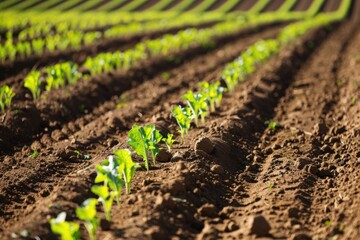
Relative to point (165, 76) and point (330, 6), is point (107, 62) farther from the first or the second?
point (330, 6)

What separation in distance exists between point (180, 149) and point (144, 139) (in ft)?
2.58

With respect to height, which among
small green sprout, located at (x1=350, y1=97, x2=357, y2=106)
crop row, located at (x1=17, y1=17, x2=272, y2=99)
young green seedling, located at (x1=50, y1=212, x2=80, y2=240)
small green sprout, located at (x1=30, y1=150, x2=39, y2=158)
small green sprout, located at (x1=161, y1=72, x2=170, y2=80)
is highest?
crop row, located at (x1=17, y1=17, x2=272, y2=99)

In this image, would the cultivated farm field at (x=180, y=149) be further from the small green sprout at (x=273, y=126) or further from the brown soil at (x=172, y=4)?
the brown soil at (x=172, y=4)

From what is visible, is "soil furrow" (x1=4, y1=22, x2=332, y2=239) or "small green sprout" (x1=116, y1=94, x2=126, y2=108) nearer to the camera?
"soil furrow" (x1=4, y1=22, x2=332, y2=239)

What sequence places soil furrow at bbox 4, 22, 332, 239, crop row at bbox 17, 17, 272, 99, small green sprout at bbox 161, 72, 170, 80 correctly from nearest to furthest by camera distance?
soil furrow at bbox 4, 22, 332, 239 → crop row at bbox 17, 17, 272, 99 → small green sprout at bbox 161, 72, 170, 80

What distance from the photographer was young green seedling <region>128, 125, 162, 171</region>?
458 centimetres

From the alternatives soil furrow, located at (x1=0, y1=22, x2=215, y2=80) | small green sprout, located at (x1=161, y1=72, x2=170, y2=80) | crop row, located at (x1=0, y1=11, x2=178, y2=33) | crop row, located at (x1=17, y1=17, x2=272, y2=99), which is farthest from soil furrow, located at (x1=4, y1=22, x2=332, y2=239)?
crop row, located at (x1=0, y1=11, x2=178, y2=33)

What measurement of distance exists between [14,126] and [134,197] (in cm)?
319

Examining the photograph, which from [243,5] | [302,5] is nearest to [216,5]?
[243,5]

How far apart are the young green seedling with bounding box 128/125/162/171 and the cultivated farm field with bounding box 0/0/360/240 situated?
0.5 inches

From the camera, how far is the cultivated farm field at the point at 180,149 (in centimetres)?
371

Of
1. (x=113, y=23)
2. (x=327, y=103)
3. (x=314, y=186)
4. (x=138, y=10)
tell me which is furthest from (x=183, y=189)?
(x=138, y=10)

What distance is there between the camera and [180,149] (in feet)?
17.5

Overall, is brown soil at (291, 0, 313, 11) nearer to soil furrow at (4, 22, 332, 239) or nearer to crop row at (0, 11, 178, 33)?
crop row at (0, 11, 178, 33)
